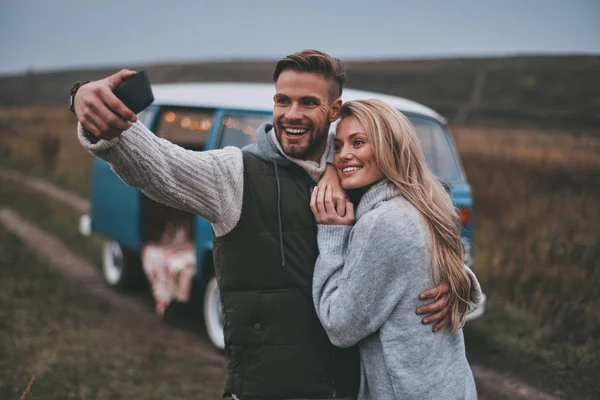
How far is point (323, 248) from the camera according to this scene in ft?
6.57

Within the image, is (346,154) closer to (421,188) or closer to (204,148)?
(421,188)

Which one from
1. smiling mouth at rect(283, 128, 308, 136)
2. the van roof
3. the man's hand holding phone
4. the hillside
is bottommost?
the hillside

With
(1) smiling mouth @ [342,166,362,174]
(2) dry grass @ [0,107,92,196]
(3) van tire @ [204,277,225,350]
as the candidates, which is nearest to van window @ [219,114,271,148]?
(3) van tire @ [204,277,225,350]

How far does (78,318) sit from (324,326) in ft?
15.5

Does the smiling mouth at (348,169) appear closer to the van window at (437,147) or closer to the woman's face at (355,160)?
the woman's face at (355,160)

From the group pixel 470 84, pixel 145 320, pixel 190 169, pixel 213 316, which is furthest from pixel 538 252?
pixel 470 84

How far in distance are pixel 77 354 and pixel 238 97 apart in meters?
2.61

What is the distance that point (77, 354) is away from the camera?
4906 millimetres

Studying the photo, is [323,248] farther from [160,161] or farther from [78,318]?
[78,318]

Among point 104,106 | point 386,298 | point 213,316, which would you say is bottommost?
point 213,316

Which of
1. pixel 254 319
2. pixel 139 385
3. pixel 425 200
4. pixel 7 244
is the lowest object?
pixel 7 244

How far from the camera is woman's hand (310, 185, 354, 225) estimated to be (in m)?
2.02

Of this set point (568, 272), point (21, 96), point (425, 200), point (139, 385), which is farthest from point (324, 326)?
point (21, 96)

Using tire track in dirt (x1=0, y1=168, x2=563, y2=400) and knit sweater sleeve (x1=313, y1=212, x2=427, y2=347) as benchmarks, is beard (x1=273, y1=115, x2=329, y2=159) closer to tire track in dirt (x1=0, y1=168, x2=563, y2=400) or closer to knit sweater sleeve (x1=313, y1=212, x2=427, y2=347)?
knit sweater sleeve (x1=313, y1=212, x2=427, y2=347)
